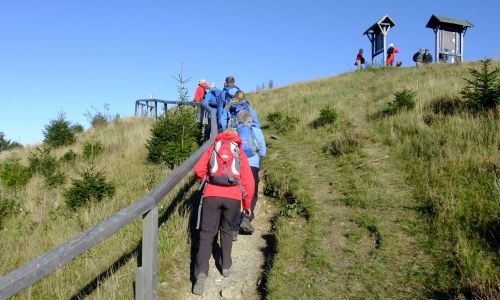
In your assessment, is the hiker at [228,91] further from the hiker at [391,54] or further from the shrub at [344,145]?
the hiker at [391,54]

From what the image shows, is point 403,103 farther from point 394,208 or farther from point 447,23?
point 447,23

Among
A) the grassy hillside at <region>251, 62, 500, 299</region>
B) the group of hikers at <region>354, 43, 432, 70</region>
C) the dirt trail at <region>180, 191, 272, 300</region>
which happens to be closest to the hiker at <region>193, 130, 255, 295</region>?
the dirt trail at <region>180, 191, 272, 300</region>

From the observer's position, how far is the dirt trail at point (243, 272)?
4.73 metres

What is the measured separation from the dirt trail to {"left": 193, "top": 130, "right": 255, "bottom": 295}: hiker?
9.4 inches

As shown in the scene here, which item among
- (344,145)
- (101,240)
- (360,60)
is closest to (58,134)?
(344,145)

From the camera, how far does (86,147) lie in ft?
44.5

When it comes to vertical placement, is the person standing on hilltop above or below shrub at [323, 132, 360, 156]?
above

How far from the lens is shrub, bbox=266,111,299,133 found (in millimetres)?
13055

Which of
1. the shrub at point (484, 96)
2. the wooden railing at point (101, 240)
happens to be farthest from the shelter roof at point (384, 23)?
the wooden railing at point (101, 240)

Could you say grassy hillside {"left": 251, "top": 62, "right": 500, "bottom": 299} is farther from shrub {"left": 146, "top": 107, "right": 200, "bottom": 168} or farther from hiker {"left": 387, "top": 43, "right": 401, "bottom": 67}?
hiker {"left": 387, "top": 43, "right": 401, "bottom": 67}

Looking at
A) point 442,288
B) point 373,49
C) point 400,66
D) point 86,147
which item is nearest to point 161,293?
point 442,288

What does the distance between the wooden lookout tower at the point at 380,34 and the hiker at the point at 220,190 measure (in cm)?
2441

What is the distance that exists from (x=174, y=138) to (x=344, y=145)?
150 inches

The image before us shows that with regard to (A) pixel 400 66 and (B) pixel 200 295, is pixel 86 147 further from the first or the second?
(A) pixel 400 66
